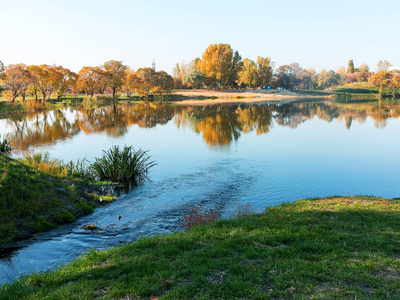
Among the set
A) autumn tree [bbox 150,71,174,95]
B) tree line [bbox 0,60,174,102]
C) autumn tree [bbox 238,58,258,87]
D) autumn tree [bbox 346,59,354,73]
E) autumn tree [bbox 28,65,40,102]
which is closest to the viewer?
tree line [bbox 0,60,174,102]

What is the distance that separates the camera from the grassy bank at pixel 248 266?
4.34 m

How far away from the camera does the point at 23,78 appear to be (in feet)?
182

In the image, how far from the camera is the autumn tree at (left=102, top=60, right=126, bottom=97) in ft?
281

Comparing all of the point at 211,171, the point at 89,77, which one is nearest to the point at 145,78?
the point at 89,77

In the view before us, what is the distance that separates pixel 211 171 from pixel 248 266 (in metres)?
10.4

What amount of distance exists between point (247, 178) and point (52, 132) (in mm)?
23006

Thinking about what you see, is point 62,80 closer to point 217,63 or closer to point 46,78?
point 46,78

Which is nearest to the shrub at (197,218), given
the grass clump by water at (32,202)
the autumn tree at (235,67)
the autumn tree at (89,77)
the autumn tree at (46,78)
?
the grass clump by water at (32,202)

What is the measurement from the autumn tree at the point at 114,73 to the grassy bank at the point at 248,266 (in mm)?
85431

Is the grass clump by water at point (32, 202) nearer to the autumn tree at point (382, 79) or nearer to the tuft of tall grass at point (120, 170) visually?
the tuft of tall grass at point (120, 170)

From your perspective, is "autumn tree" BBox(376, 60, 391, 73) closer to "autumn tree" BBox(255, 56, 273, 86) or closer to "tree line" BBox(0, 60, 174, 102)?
"autumn tree" BBox(255, 56, 273, 86)

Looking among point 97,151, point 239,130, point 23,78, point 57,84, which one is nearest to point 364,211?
point 97,151

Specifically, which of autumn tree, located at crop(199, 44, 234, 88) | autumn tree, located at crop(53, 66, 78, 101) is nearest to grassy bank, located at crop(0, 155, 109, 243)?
autumn tree, located at crop(53, 66, 78, 101)

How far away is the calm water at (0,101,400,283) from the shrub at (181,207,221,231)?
342 millimetres
